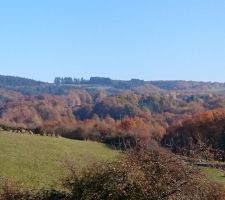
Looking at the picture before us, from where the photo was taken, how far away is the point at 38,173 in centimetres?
→ 3012

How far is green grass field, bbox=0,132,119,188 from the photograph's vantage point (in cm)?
2778

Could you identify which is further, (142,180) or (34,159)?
(34,159)

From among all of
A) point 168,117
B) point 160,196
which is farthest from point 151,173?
point 168,117

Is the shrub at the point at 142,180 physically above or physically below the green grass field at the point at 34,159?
above

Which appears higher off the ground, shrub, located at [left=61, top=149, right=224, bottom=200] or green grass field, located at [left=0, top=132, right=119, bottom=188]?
shrub, located at [left=61, top=149, right=224, bottom=200]

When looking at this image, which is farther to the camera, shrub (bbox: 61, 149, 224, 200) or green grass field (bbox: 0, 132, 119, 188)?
green grass field (bbox: 0, 132, 119, 188)

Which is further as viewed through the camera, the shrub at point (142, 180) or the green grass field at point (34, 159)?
the green grass field at point (34, 159)

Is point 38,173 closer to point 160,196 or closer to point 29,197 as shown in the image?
point 29,197

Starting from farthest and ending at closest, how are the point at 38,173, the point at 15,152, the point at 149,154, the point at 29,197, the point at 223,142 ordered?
the point at 223,142 < the point at 15,152 < the point at 38,173 < the point at 29,197 < the point at 149,154

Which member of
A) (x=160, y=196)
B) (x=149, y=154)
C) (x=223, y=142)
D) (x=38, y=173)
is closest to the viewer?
(x=160, y=196)

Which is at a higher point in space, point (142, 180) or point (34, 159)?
point (142, 180)

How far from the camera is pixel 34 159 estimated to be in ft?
119

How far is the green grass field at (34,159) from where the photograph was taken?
27.8 metres

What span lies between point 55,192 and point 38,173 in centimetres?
1010
